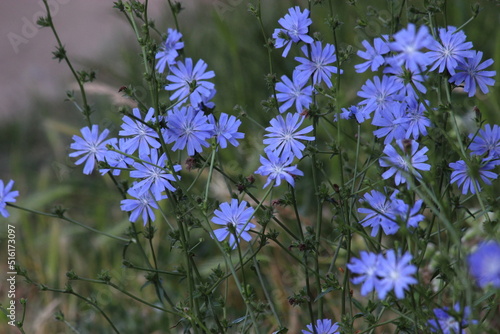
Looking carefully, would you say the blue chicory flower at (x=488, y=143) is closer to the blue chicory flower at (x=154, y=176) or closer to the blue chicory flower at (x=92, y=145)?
the blue chicory flower at (x=154, y=176)

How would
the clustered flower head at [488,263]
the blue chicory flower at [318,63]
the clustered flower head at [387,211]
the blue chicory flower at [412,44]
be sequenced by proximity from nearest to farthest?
the clustered flower head at [488,263]
the blue chicory flower at [412,44]
the clustered flower head at [387,211]
the blue chicory flower at [318,63]

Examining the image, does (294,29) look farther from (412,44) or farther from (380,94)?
(412,44)

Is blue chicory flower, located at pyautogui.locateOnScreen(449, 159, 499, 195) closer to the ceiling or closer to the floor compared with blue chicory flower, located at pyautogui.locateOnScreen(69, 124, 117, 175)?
closer to the floor

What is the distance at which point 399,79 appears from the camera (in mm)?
1327

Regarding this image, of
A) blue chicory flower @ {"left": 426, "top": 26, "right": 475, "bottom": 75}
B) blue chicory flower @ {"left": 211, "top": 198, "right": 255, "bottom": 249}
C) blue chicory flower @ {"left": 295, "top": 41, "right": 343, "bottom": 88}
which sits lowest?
blue chicory flower @ {"left": 211, "top": 198, "right": 255, "bottom": 249}

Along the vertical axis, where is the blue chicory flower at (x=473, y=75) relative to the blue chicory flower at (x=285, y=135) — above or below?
above

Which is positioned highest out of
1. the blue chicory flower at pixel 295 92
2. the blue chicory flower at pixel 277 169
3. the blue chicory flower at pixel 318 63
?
the blue chicory flower at pixel 318 63

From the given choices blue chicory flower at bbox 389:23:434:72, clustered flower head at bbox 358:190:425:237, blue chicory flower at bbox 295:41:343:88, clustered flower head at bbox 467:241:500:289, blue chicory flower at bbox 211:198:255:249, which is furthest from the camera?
blue chicory flower at bbox 295:41:343:88

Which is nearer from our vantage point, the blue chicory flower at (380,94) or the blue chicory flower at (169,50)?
the blue chicory flower at (380,94)

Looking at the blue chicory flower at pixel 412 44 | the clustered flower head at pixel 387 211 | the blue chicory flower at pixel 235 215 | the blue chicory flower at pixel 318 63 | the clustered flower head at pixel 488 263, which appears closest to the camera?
the clustered flower head at pixel 488 263

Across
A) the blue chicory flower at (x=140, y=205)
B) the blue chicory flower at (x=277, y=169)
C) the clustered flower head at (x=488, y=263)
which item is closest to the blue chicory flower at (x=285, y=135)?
the blue chicory flower at (x=277, y=169)

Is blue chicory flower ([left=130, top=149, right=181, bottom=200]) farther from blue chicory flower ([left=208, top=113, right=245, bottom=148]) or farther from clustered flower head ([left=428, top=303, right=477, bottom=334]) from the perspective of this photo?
clustered flower head ([left=428, top=303, right=477, bottom=334])

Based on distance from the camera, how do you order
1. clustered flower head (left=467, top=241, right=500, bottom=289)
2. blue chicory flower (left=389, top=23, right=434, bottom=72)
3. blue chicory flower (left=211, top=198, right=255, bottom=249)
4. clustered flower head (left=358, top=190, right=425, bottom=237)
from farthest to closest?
blue chicory flower (left=211, top=198, right=255, bottom=249), clustered flower head (left=358, top=190, right=425, bottom=237), blue chicory flower (left=389, top=23, right=434, bottom=72), clustered flower head (left=467, top=241, right=500, bottom=289)

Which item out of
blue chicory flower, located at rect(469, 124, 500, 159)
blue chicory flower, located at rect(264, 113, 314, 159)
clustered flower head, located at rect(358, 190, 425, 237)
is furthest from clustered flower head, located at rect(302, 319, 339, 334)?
blue chicory flower, located at rect(469, 124, 500, 159)
